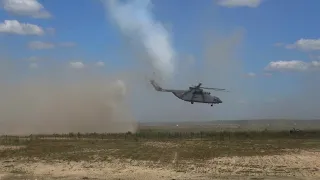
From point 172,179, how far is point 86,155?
18786mm

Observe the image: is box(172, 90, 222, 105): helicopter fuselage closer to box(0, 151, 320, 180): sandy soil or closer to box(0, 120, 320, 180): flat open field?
box(0, 120, 320, 180): flat open field

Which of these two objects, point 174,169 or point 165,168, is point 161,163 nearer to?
point 165,168

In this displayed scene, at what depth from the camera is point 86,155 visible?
4894 cm

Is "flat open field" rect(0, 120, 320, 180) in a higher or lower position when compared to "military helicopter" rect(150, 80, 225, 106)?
lower

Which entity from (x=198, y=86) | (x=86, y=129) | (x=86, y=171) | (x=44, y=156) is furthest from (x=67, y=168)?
(x=86, y=129)

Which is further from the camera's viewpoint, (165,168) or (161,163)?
(161,163)

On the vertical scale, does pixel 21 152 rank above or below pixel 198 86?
below

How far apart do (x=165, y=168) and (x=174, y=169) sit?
931 mm

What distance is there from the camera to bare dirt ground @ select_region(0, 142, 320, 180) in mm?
33938

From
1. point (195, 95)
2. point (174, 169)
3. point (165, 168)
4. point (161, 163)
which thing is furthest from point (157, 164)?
point (195, 95)

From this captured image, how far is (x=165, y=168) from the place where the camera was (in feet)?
125

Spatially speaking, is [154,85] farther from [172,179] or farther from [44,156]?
[172,179]

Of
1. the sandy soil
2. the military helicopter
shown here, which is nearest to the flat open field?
the sandy soil

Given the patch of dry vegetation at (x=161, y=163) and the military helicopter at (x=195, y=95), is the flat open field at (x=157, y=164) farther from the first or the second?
the military helicopter at (x=195, y=95)
